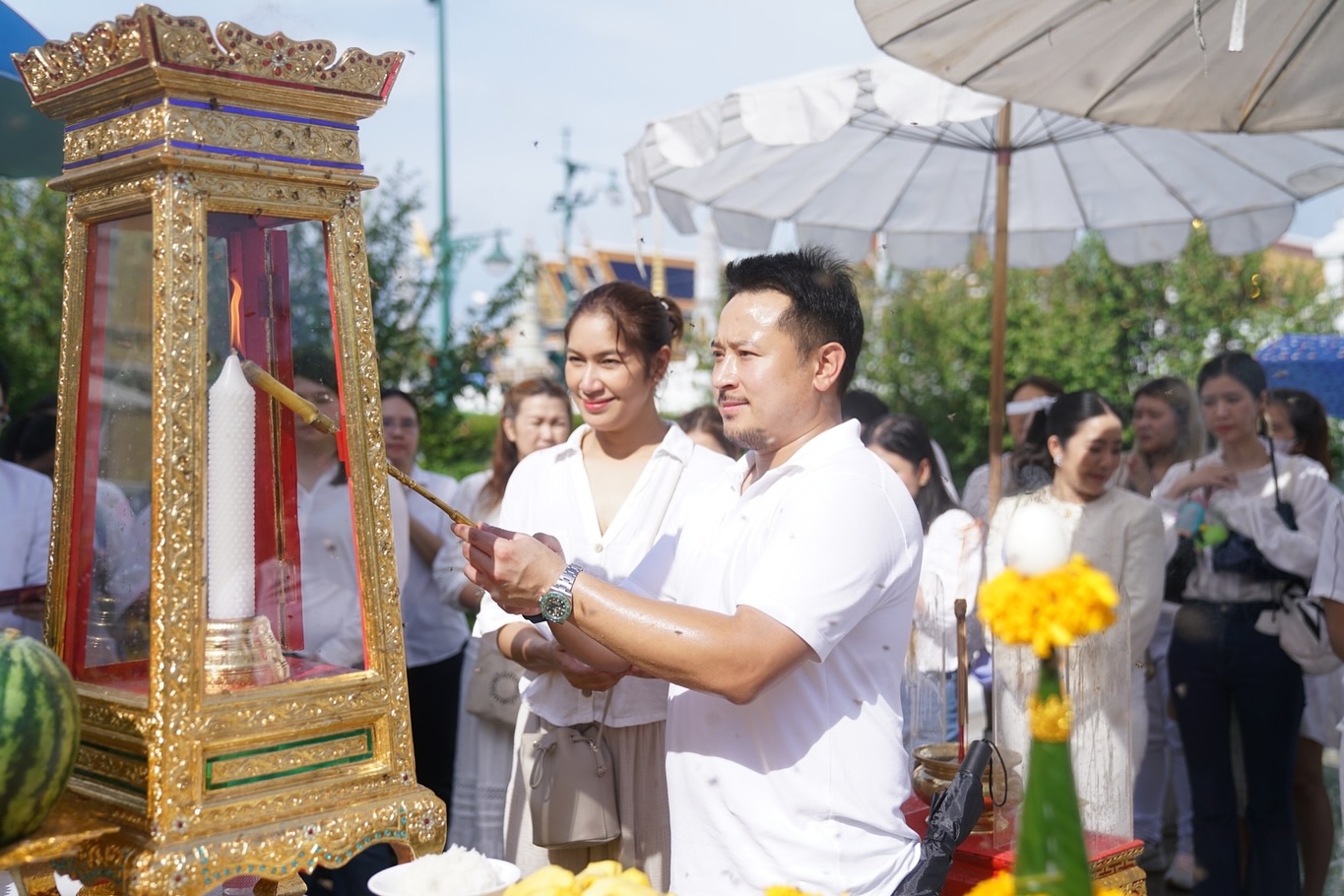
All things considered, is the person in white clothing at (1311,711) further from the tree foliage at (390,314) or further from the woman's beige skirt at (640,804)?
the tree foliage at (390,314)

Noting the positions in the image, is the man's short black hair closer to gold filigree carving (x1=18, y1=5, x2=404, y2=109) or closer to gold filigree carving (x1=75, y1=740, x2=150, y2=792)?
gold filigree carving (x1=18, y1=5, x2=404, y2=109)

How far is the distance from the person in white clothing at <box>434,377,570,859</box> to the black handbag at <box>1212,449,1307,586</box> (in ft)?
8.80

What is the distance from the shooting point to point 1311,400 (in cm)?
534

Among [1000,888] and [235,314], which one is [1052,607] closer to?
[1000,888]

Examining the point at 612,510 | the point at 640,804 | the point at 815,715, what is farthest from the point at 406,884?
the point at 612,510

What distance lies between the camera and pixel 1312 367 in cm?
682

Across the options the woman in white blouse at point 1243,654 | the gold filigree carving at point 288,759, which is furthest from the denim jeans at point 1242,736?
the gold filigree carving at point 288,759

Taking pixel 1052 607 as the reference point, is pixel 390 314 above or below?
above

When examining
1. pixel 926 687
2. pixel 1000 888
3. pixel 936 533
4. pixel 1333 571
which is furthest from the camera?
pixel 936 533

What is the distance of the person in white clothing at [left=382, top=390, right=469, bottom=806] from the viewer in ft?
16.6

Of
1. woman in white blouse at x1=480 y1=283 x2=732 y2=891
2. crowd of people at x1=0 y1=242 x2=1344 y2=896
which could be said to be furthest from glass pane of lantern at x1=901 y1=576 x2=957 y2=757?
woman in white blouse at x1=480 y1=283 x2=732 y2=891

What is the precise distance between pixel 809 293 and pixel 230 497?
1.12 metres

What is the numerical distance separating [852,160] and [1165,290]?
9.21 meters

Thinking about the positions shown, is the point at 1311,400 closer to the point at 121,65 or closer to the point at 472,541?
the point at 472,541
